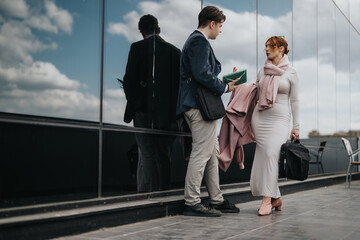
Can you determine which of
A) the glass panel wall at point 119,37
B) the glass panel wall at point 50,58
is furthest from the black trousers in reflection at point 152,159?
the glass panel wall at point 50,58

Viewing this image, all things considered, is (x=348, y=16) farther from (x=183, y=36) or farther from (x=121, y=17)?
(x=121, y=17)

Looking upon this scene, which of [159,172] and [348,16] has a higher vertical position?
[348,16]

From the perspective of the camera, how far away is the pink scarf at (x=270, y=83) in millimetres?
4974

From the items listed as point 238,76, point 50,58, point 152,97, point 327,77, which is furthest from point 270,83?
point 327,77

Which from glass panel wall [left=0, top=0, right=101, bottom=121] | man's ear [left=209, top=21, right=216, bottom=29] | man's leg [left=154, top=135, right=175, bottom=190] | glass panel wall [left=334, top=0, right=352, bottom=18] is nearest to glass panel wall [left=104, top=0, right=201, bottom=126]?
glass panel wall [left=0, top=0, right=101, bottom=121]

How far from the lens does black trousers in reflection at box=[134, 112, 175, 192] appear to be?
476 centimetres

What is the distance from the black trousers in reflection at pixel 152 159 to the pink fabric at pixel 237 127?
0.58 m

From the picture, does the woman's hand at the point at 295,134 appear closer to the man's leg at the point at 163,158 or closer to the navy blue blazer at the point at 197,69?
the navy blue blazer at the point at 197,69

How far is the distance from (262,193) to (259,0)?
3947 mm

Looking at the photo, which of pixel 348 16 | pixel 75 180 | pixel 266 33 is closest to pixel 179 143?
pixel 75 180

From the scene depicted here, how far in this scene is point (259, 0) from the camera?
7863 millimetres

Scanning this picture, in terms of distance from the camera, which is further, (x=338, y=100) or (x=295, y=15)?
(x=338, y=100)

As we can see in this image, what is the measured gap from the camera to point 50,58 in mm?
3715

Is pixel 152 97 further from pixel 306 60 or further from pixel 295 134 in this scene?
pixel 306 60
